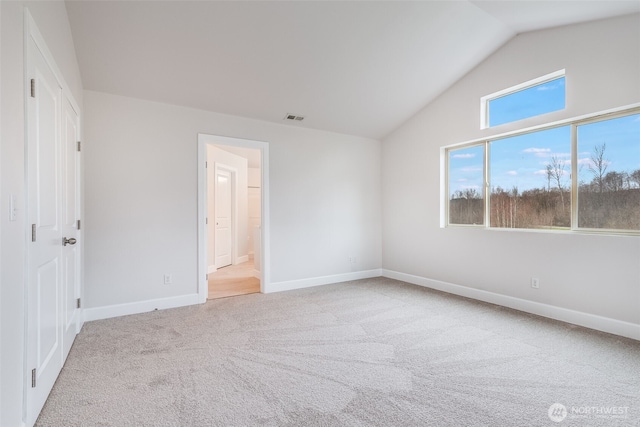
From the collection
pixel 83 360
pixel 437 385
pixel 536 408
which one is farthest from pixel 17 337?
pixel 536 408

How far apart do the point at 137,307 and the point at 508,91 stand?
5115 millimetres

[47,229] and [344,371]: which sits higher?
[47,229]

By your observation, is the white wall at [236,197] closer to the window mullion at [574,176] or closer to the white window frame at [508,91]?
the white window frame at [508,91]

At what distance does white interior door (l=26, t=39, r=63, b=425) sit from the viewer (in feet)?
5.43

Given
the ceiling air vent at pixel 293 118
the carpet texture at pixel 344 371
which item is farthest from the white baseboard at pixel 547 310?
the ceiling air vent at pixel 293 118

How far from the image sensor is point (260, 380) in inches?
82.4

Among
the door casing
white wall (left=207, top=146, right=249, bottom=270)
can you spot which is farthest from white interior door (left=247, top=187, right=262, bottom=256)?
the door casing

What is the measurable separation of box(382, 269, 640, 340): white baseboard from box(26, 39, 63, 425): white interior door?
431cm

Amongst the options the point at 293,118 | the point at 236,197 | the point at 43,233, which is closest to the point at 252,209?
the point at 236,197

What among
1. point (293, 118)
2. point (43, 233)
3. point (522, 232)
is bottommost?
point (522, 232)

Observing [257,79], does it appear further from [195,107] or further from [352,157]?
[352,157]

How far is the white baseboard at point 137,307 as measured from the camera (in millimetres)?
3314

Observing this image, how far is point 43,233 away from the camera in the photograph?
1.87 meters

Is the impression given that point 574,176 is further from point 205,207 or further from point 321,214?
point 205,207
